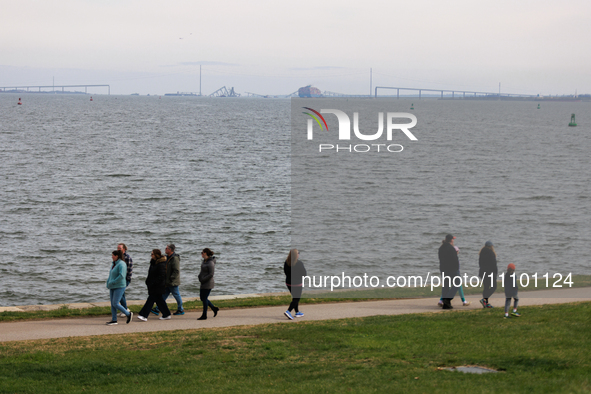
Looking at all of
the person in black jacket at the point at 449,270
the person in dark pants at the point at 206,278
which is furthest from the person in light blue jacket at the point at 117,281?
the person in black jacket at the point at 449,270

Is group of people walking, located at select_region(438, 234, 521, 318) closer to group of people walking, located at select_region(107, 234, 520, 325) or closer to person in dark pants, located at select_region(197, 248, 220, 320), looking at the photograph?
group of people walking, located at select_region(107, 234, 520, 325)

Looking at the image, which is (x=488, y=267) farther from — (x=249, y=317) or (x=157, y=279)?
(x=157, y=279)

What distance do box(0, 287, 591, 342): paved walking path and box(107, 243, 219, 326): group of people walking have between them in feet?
0.88

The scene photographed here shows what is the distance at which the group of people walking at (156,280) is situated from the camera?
13.5 metres

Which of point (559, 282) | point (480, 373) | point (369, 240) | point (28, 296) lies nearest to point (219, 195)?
point (369, 240)

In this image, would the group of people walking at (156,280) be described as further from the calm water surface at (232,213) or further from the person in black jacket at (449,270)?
the calm water surface at (232,213)

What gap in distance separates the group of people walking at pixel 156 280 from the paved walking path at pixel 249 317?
269mm

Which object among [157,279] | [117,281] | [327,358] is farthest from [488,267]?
[117,281]

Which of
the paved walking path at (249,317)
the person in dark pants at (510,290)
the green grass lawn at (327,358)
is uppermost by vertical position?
the person in dark pants at (510,290)

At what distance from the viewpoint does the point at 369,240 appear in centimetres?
2919

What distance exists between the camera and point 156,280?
45.0ft

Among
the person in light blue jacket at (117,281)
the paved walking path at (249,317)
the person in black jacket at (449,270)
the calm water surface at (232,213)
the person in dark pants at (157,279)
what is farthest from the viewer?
the calm water surface at (232,213)

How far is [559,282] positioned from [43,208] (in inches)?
1131

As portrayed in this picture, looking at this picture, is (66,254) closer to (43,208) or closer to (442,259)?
(43,208)
